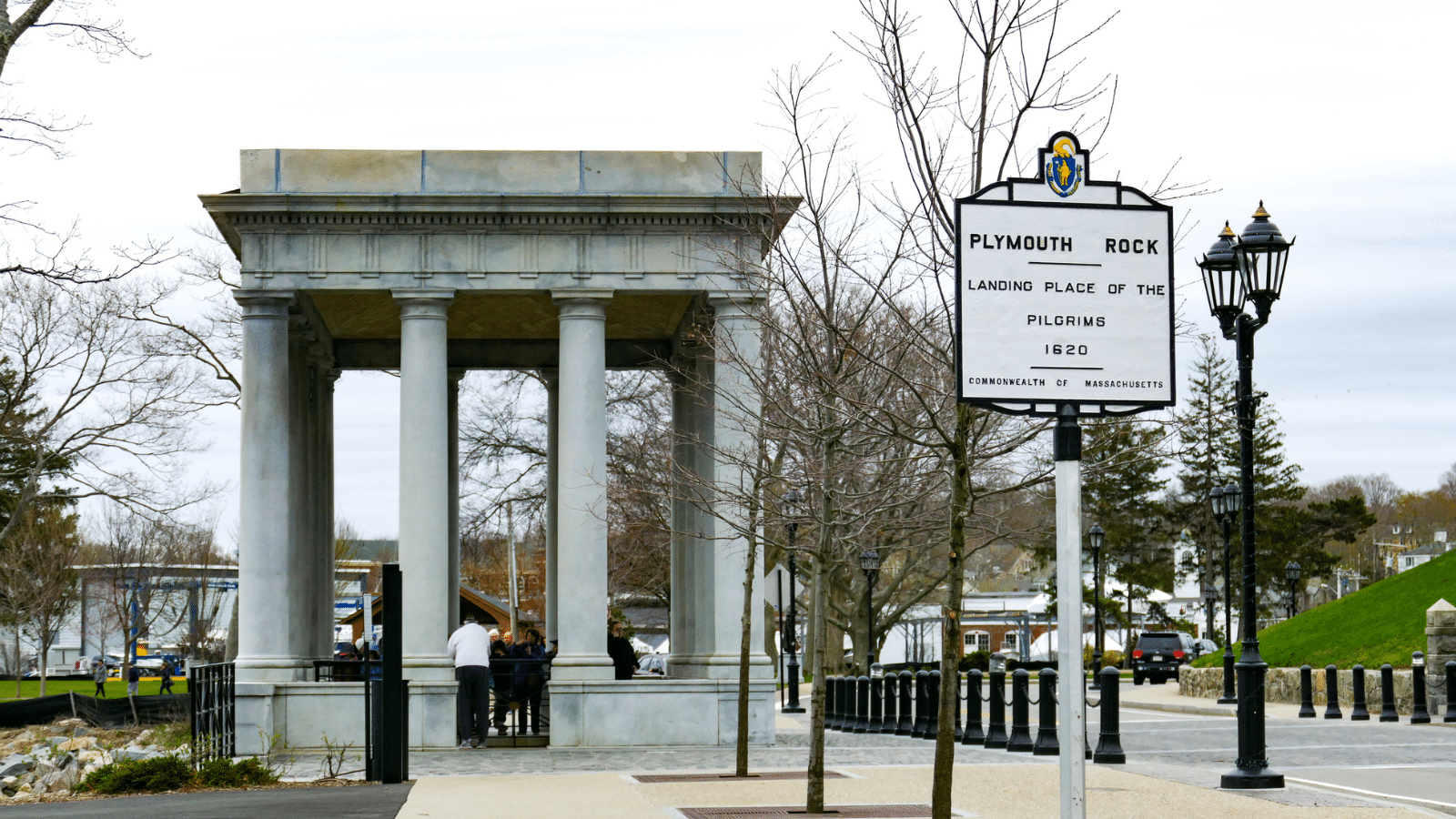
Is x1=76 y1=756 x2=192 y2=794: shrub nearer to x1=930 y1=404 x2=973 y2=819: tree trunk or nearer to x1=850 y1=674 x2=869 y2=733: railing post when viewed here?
x1=930 y1=404 x2=973 y2=819: tree trunk

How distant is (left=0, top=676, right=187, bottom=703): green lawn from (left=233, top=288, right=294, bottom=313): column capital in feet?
141

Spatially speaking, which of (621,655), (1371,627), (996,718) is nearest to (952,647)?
(996,718)

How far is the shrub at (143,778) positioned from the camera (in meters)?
14.9

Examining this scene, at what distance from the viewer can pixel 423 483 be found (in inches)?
841

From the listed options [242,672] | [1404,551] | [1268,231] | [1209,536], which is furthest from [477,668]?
[1404,551]

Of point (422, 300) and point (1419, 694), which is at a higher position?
point (422, 300)

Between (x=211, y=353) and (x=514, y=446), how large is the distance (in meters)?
11.6

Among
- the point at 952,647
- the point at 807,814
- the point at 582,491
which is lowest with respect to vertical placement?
the point at 807,814

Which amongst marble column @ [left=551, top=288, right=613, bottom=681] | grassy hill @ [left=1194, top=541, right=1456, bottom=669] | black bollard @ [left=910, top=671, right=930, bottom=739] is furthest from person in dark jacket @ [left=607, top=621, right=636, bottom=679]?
grassy hill @ [left=1194, top=541, right=1456, bottom=669]

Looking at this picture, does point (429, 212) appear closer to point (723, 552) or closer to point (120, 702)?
point (723, 552)

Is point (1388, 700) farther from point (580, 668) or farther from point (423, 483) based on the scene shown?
point (423, 483)

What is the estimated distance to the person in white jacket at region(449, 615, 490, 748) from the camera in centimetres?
2073

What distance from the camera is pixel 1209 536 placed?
80812mm

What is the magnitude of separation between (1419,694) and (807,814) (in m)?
17.0
